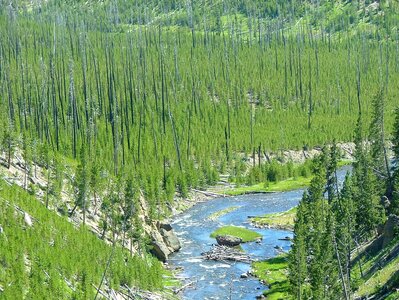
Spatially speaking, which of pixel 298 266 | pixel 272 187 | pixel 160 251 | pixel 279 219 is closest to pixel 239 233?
pixel 279 219

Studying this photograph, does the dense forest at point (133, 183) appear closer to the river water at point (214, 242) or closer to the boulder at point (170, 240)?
the boulder at point (170, 240)

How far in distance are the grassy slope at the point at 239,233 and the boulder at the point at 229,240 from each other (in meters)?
3.13

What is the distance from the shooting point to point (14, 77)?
7613 inches

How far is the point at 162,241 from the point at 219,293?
22.1 meters

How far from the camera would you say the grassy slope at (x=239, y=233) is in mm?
109875

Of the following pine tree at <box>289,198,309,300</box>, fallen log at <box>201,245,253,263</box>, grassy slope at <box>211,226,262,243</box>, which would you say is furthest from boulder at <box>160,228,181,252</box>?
pine tree at <box>289,198,309,300</box>

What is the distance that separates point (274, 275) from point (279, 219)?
33466 millimetres

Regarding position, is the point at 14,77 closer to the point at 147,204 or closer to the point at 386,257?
the point at 147,204

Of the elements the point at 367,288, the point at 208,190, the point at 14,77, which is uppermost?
the point at 14,77

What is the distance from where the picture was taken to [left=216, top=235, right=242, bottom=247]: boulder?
4141 inches

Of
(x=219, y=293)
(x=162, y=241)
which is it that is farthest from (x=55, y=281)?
(x=162, y=241)

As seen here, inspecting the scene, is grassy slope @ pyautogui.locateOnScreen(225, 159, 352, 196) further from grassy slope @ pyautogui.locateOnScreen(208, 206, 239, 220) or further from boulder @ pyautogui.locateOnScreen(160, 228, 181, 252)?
boulder @ pyautogui.locateOnScreen(160, 228, 181, 252)

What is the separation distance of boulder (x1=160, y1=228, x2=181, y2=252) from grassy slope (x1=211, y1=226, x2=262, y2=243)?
8316 millimetres

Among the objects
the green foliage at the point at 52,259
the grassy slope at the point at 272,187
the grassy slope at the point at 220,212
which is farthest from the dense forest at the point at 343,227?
the grassy slope at the point at 272,187
